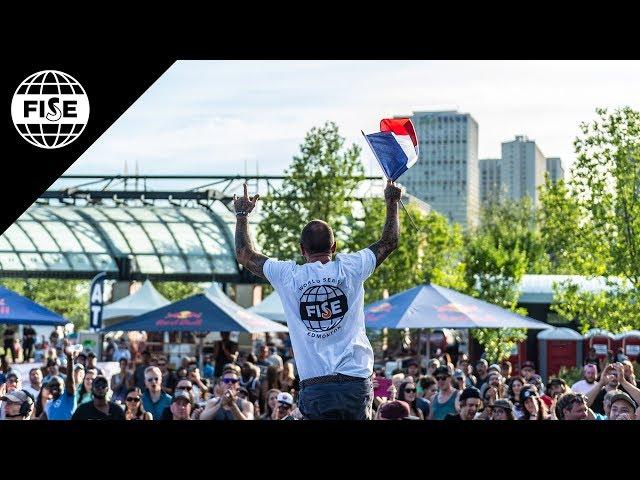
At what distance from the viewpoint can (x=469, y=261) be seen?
41.5 meters

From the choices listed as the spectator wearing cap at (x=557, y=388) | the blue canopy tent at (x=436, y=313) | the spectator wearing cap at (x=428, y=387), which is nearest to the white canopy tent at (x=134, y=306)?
the blue canopy tent at (x=436, y=313)

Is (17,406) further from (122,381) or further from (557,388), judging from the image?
(122,381)

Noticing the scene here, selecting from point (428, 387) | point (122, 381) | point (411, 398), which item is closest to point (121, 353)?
point (122, 381)

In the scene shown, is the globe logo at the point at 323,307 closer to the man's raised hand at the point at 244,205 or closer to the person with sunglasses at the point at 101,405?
the man's raised hand at the point at 244,205

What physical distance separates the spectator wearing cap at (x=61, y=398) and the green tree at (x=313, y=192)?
19688mm

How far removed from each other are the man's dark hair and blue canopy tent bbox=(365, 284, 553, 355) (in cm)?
1129

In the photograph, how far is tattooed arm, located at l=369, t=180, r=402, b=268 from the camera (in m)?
5.35

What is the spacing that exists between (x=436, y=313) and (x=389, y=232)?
11676mm

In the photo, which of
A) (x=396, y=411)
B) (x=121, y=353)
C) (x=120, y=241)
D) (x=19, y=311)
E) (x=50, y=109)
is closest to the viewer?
(x=50, y=109)

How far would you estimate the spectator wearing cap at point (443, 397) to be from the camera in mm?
12531

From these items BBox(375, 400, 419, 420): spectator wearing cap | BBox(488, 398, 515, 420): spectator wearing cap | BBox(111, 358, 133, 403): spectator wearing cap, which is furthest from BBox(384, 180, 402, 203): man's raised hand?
BBox(111, 358, 133, 403): spectator wearing cap

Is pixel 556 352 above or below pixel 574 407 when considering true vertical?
below

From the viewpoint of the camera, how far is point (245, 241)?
5449mm
